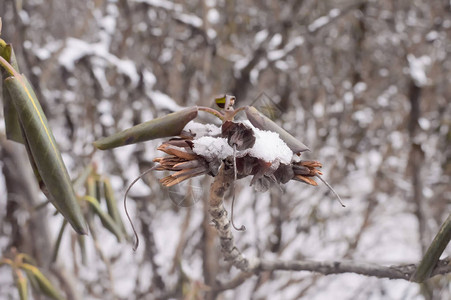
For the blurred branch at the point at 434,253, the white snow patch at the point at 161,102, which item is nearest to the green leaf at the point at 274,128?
the blurred branch at the point at 434,253

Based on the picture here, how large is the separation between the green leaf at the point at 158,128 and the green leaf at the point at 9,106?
15cm

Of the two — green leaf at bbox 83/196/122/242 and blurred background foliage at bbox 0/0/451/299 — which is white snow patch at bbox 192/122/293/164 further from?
blurred background foliage at bbox 0/0/451/299

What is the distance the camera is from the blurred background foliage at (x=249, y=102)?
2.00 m

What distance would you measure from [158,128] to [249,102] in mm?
1801

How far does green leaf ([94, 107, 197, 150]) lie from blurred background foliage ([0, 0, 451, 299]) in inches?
43.2

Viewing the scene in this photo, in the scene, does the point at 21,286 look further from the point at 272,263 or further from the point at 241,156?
the point at 241,156

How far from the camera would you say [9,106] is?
589mm

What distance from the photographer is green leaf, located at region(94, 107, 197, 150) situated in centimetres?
56

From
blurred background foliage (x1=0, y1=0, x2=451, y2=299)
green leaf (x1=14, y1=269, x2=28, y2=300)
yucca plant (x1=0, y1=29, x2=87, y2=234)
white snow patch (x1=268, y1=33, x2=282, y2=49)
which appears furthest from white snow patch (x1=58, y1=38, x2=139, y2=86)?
yucca plant (x1=0, y1=29, x2=87, y2=234)

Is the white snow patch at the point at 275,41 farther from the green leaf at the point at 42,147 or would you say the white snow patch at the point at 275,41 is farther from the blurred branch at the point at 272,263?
the green leaf at the point at 42,147

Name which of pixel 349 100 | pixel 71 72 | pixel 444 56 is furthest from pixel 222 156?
pixel 444 56

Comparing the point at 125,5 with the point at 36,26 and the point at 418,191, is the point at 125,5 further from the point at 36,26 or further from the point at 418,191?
the point at 418,191

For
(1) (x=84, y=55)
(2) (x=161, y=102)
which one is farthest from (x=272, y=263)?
(1) (x=84, y=55)

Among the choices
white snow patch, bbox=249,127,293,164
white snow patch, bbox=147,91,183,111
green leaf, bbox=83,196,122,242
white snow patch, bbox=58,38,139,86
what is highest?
white snow patch, bbox=58,38,139,86
